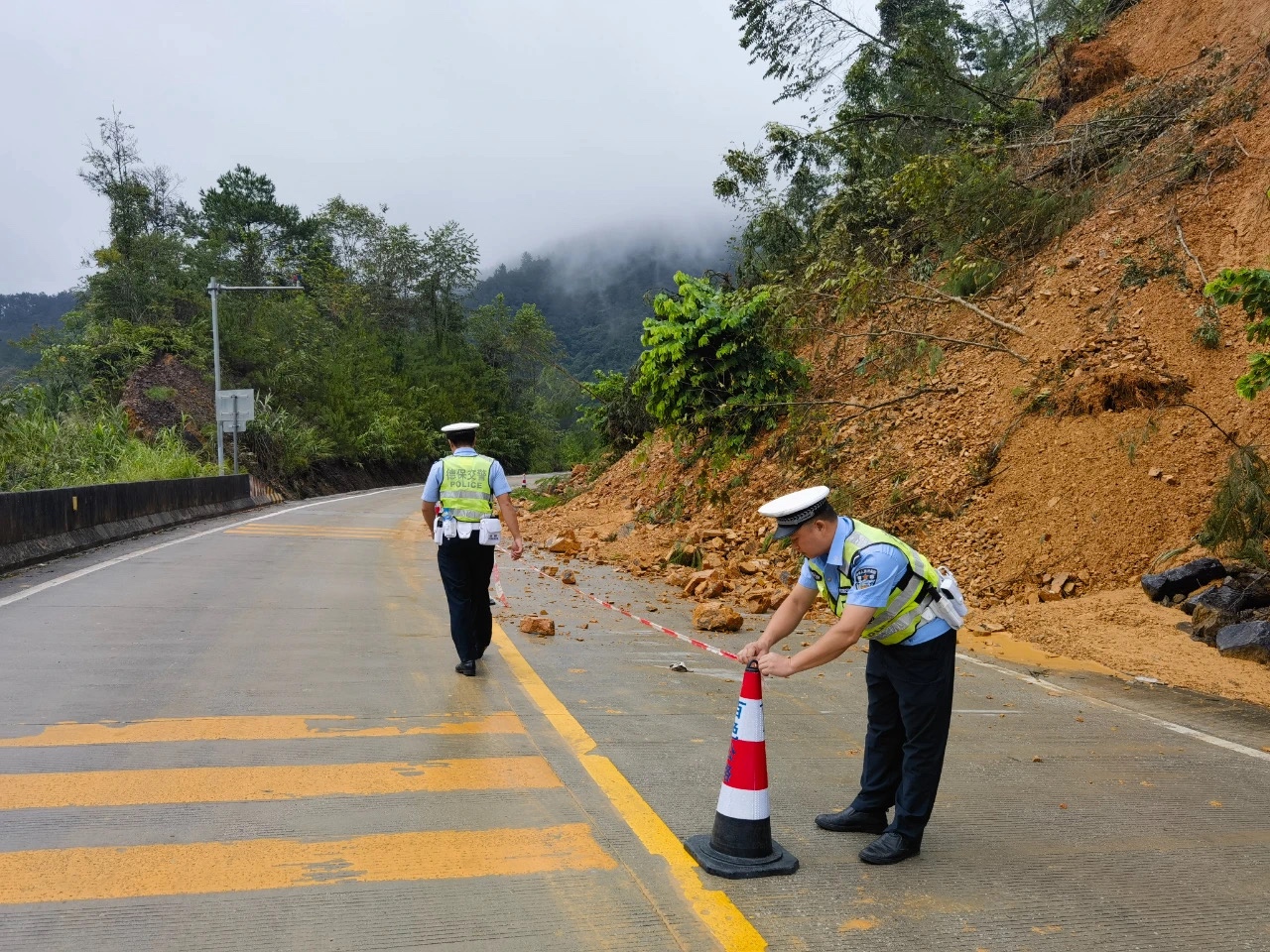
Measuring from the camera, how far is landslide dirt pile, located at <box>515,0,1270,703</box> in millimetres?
10219

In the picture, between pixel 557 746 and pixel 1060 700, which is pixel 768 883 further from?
pixel 1060 700

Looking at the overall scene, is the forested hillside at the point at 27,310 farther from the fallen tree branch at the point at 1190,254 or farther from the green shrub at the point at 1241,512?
the green shrub at the point at 1241,512

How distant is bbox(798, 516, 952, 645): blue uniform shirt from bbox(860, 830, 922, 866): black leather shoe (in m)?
0.80

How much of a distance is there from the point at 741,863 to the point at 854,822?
0.71 metres

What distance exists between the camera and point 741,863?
3.89m

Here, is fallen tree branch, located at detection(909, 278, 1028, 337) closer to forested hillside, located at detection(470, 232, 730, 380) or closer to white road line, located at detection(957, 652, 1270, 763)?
white road line, located at detection(957, 652, 1270, 763)

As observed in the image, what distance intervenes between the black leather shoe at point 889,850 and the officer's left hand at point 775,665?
33.2 inches

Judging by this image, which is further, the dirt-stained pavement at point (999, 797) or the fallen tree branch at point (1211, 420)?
the fallen tree branch at point (1211, 420)

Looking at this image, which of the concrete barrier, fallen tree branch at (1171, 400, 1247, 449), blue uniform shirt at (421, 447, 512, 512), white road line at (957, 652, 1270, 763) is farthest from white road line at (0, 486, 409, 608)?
fallen tree branch at (1171, 400, 1247, 449)

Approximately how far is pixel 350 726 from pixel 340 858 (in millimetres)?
1920

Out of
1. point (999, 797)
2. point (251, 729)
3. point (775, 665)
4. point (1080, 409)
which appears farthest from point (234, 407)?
point (775, 665)

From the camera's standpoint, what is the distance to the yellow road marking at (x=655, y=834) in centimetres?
343

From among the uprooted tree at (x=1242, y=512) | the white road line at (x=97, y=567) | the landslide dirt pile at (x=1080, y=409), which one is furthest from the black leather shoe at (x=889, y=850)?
the white road line at (x=97, y=567)

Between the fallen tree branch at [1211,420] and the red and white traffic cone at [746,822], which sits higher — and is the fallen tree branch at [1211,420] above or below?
above
